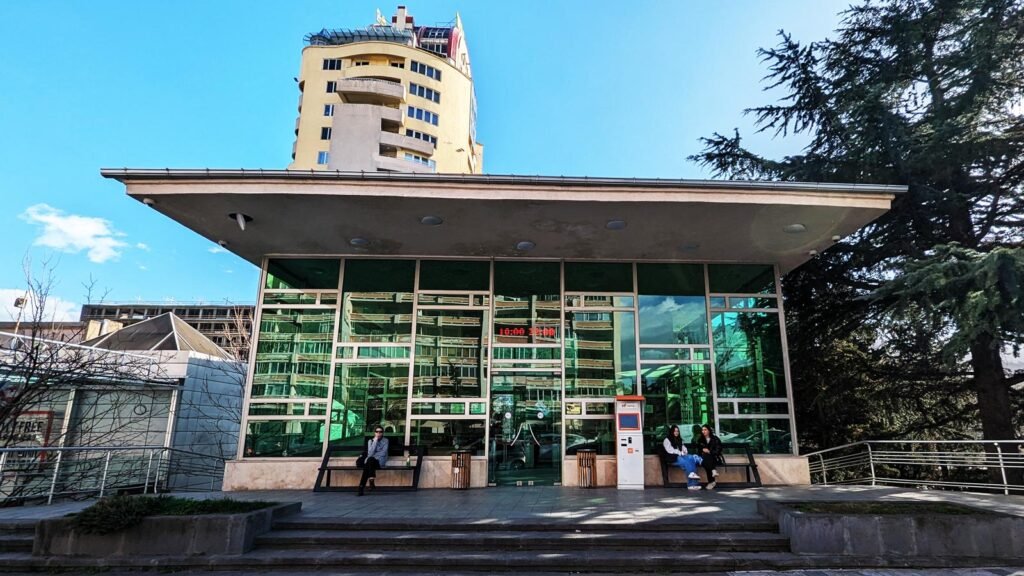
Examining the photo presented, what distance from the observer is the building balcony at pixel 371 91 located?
146ft

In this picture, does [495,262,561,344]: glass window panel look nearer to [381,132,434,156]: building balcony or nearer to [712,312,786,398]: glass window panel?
[712,312,786,398]: glass window panel

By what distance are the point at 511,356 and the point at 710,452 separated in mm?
3918

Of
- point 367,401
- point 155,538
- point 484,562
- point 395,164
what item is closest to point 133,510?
point 155,538

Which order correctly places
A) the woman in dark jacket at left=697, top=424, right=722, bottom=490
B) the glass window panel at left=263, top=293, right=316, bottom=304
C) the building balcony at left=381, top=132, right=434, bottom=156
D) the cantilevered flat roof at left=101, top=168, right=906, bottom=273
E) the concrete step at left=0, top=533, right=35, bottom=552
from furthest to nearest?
the building balcony at left=381, top=132, right=434, bottom=156 < the glass window panel at left=263, top=293, right=316, bottom=304 < the woman in dark jacket at left=697, top=424, right=722, bottom=490 < the cantilevered flat roof at left=101, top=168, right=906, bottom=273 < the concrete step at left=0, top=533, right=35, bottom=552

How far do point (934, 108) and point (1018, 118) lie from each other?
1.20 m

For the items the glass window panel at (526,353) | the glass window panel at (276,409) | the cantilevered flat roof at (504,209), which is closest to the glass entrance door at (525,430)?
the glass window panel at (526,353)

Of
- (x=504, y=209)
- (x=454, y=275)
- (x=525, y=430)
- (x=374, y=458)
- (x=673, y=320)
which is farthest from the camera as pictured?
(x=454, y=275)

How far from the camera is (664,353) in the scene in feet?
34.7

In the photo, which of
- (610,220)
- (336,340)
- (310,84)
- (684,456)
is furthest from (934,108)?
(310,84)

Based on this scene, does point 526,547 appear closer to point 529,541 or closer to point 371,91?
point 529,541

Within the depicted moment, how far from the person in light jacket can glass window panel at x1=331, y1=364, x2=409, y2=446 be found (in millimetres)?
319

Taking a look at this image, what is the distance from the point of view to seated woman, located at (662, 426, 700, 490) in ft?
30.2

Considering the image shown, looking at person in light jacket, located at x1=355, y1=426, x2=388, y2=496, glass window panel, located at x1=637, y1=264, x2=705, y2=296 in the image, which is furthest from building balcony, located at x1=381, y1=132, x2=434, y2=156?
person in light jacket, located at x1=355, y1=426, x2=388, y2=496

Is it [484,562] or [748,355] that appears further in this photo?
[748,355]
